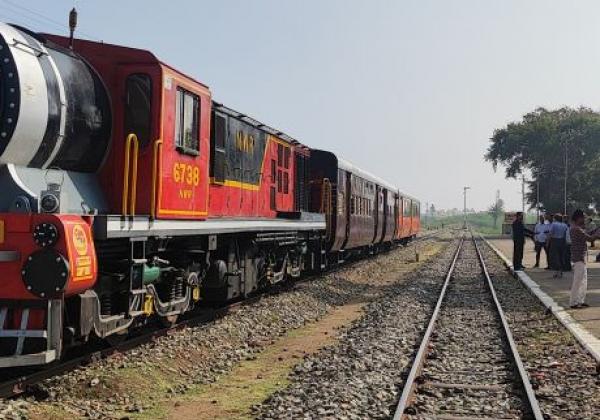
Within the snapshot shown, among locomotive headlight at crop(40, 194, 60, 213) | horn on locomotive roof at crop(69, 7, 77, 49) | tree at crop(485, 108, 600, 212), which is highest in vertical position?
tree at crop(485, 108, 600, 212)

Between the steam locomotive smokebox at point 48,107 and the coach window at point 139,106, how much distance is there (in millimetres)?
249

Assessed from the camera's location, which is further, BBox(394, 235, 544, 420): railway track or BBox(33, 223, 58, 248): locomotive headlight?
BBox(394, 235, 544, 420): railway track

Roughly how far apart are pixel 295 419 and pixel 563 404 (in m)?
2.87

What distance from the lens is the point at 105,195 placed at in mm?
7996

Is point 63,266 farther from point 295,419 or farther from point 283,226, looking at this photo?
point 283,226

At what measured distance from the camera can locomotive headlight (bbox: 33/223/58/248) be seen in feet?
19.8

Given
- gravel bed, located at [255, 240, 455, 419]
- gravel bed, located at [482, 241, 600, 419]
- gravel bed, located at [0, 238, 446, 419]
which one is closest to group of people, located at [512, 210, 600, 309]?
gravel bed, located at [482, 241, 600, 419]

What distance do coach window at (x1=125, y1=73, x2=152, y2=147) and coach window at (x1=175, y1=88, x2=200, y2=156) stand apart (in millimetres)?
605

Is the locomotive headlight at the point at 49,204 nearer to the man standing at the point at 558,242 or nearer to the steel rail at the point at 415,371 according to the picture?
the steel rail at the point at 415,371

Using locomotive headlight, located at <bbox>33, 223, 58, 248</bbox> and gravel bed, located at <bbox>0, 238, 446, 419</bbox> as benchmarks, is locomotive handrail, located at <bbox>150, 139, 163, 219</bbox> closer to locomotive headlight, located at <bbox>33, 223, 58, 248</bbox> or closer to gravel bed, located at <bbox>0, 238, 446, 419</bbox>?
gravel bed, located at <bbox>0, 238, 446, 419</bbox>

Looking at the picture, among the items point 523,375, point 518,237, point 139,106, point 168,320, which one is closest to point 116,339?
point 168,320

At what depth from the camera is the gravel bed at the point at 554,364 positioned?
6871mm

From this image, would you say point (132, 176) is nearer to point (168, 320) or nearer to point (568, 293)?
point (168, 320)

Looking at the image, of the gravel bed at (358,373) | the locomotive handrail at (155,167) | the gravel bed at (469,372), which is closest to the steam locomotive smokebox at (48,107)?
the locomotive handrail at (155,167)
